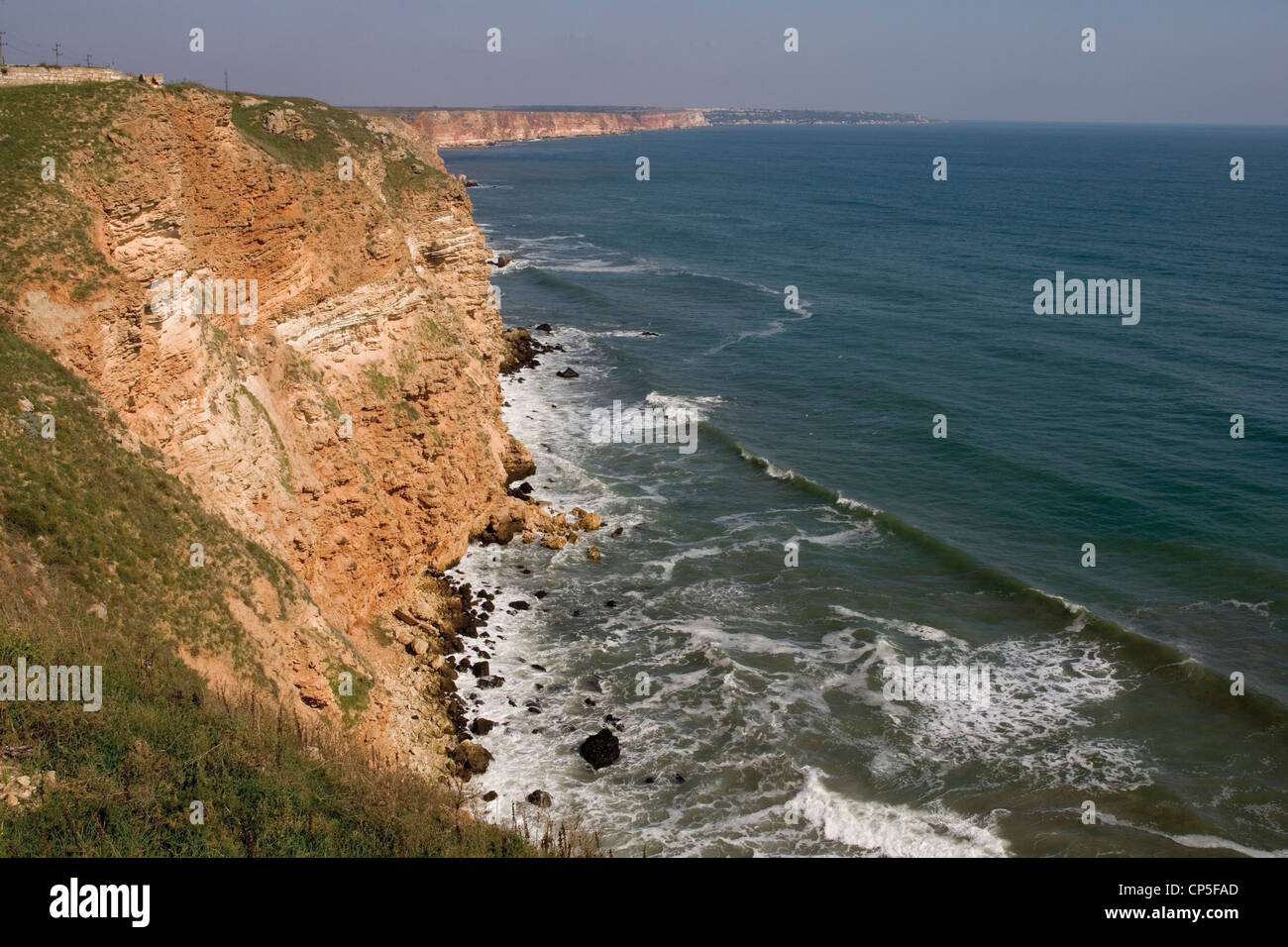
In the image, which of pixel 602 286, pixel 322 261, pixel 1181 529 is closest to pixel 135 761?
pixel 322 261

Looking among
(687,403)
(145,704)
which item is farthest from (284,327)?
(687,403)

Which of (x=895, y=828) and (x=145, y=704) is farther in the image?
(x=895, y=828)

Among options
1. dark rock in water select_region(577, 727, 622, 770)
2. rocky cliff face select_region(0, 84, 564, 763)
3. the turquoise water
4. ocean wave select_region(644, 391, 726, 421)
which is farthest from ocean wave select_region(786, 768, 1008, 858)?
ocean wave select_region(644, 391, 726, 421)

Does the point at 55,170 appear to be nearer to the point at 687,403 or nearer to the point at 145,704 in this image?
the point at 145,704

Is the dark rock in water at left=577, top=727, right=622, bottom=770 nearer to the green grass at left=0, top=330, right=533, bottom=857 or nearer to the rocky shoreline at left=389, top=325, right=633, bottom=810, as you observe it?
the rocky shoreline at left=389, top=325, right=633, bottom=810

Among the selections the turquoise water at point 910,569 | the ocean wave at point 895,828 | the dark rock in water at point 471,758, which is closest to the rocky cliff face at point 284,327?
the dark rock in water at point 471,758

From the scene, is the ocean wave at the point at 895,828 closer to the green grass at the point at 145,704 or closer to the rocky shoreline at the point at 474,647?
the rocky shoreline at the point at 474,647
